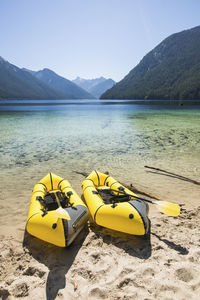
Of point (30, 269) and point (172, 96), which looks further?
point (172, 96)

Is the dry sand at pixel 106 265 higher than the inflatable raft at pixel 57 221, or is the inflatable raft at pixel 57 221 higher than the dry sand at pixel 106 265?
the inflatable raft at pixel 57 221

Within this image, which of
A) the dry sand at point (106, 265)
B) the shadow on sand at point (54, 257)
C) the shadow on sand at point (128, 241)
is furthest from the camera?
the shadow on sand at point (128, 241)

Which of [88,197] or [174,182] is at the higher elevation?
[88,197]

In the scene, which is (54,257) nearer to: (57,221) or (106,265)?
(57,221)

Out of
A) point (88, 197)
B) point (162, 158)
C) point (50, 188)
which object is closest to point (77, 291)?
point (88, 197)

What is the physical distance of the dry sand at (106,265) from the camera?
2.92 meters

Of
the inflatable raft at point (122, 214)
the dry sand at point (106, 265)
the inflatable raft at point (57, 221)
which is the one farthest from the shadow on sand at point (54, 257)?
the inflatable raft at point (122, 214)

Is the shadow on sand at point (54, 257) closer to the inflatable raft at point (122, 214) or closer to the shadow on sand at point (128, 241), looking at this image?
the shadow on sand at point (128, 241)

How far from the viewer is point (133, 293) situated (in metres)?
2.84

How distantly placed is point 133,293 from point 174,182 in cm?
589

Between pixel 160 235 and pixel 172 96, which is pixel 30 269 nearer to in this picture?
pixel 160 235

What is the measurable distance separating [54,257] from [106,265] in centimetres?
111

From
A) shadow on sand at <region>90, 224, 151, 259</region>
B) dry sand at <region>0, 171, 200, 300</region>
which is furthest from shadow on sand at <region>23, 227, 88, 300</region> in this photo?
shadow on sand at <region>90, 224, 151, 259</region>

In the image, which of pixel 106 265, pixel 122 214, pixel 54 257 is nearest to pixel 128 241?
pixel 122 214
